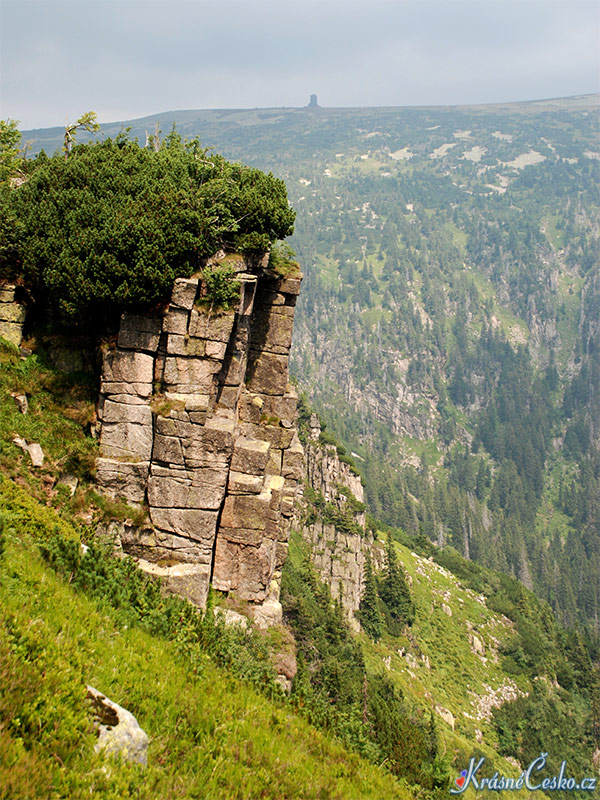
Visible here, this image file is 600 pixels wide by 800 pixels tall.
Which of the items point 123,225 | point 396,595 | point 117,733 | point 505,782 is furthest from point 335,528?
point 117,733

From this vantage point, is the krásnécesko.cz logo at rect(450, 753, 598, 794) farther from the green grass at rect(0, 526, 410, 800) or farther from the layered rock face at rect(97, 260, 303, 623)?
the green grass at rect(0, 526, 410, 800)

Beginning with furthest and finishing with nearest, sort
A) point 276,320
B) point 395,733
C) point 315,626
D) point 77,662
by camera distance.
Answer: point 315,626 < point 276,320 < point 395,733 < point 77,662

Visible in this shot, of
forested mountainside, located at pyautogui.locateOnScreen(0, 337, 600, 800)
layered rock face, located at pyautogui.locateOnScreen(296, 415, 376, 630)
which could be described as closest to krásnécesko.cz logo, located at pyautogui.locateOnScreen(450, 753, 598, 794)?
forested mountainside, located at pyautogui.locateOnScreen(0, 337, 600, 800)

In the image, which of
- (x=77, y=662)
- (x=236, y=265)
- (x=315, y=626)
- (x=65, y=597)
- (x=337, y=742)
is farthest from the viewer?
(x=315, y=626)

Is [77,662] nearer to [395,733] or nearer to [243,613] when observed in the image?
[243,613]

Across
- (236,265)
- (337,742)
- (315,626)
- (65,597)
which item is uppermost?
(236,265)

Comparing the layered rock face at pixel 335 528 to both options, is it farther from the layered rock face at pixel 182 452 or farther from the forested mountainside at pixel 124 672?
the layered rock face at pixel 182 452

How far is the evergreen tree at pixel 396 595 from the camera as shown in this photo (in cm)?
10831

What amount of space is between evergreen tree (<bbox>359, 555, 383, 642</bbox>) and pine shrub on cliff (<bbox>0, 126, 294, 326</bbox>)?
87.3 m

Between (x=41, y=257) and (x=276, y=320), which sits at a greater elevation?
(x=41, y=257)

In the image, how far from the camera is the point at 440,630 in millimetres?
112438

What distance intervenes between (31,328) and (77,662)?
17.3m

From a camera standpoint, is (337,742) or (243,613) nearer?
(337,742)

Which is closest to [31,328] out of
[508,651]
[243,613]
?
[243,613]
